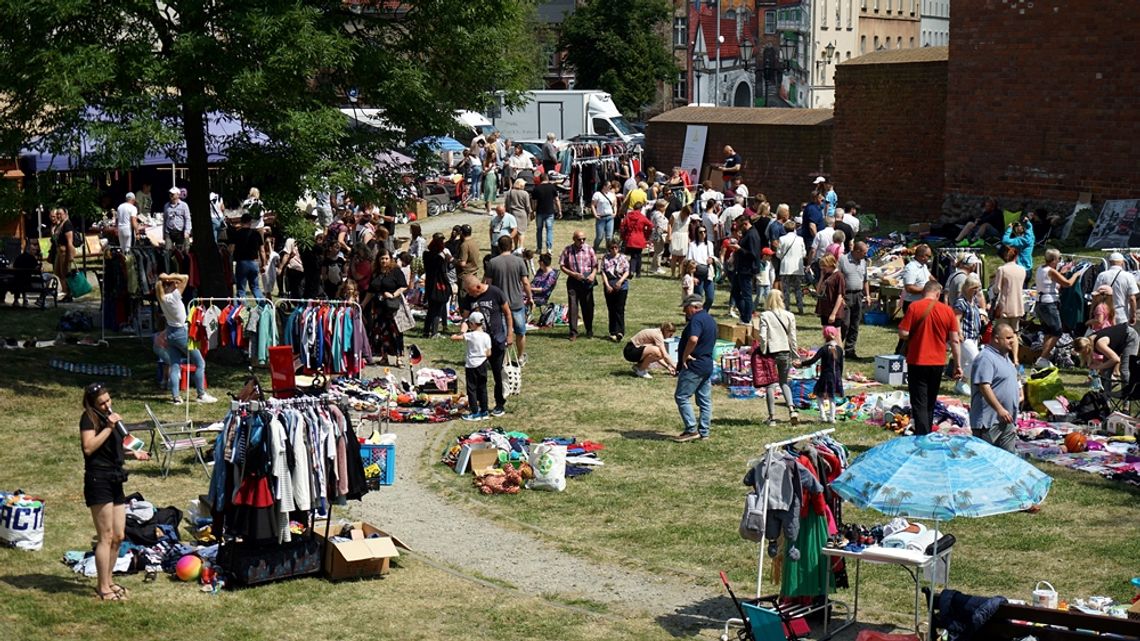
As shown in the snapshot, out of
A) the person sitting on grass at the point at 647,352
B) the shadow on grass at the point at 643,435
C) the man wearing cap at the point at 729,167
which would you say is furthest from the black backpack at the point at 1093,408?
the man wearing cap at the point at 729,167

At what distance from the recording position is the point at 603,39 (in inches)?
2699

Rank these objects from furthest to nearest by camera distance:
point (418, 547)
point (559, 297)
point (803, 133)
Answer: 1. point (803, 133)
2. point (559, 297)
3. point (418, 547)

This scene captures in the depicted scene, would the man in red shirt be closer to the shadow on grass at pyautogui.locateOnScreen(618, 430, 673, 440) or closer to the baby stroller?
the shadow on grass at pyautogui.locateOnScreen(618, 430, 673, 440)

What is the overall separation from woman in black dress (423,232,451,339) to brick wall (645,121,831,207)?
17.5 meters

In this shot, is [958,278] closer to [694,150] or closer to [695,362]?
[695,362]

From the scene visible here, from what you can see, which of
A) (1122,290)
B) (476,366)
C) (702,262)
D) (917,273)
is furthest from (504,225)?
(1122,290)

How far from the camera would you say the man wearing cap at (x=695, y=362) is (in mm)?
16484

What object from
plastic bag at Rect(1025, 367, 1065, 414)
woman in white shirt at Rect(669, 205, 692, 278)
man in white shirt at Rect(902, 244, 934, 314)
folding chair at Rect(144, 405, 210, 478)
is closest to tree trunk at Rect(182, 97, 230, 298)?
folding chair at Rect(144, 405, 210, 478)

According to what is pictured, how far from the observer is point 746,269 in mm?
23469

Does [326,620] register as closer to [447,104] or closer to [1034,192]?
[447,104]

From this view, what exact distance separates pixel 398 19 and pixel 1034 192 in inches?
690

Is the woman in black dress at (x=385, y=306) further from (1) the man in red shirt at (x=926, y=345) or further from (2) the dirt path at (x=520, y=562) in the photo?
(1) the man in red shirt at (x=926, y=345)

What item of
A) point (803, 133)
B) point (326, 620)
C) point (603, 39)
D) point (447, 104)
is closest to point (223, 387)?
point (447, 104)

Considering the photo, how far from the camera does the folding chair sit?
51.2ft
